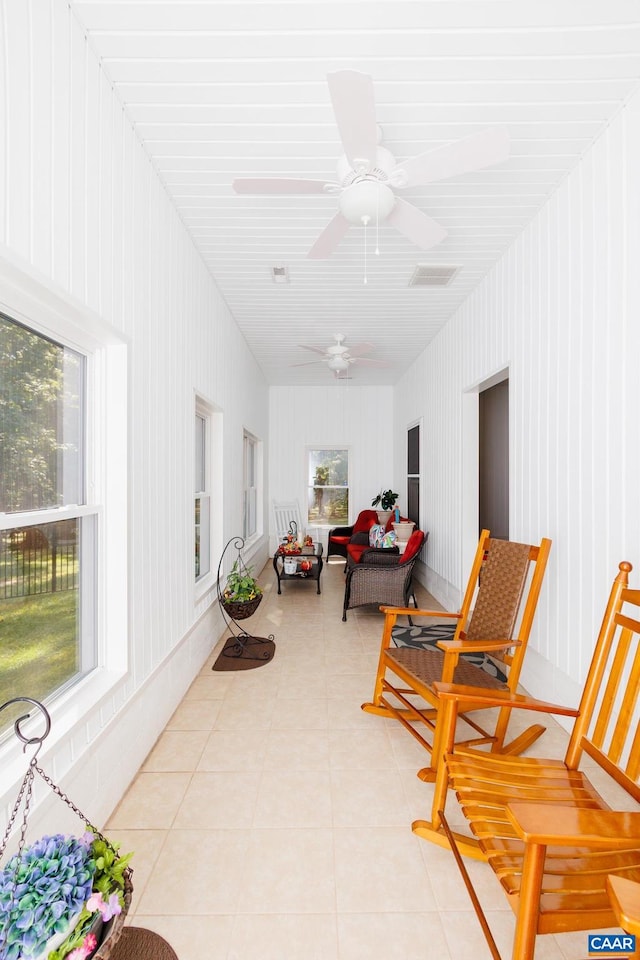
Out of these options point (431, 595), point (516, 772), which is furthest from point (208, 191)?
point (431, 595)

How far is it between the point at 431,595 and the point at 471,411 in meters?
2.30

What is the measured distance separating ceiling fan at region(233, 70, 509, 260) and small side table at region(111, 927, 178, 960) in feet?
8.33

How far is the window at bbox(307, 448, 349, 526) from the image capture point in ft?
27.8

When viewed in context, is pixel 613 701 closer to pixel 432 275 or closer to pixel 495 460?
pixel 432 275

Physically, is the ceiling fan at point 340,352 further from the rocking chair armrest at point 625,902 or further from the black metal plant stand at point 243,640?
the rocking chair armrest at point 625,902

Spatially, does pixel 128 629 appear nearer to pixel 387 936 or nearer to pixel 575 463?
pixel 387 936

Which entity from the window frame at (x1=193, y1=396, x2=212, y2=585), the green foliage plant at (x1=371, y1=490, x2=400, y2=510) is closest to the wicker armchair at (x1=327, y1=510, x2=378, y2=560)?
the green foliage plant at (x1=371, y1=490, x2=400, y2=510)

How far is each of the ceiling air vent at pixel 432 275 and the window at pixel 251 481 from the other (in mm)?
3123

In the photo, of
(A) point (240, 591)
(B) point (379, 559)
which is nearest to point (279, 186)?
(A) point (240, 591)

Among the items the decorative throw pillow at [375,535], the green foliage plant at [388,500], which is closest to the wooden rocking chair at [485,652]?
the decorative throw pillow at [375,535]

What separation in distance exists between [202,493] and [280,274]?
1.82 meters

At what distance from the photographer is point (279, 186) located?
2.07 meters

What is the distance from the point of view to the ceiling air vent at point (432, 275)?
3697 millimetres

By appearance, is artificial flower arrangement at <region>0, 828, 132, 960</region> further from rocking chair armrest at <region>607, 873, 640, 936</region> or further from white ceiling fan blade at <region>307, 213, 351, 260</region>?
white ceiling fan blade at <region>307, 213, 351, 260</region>
